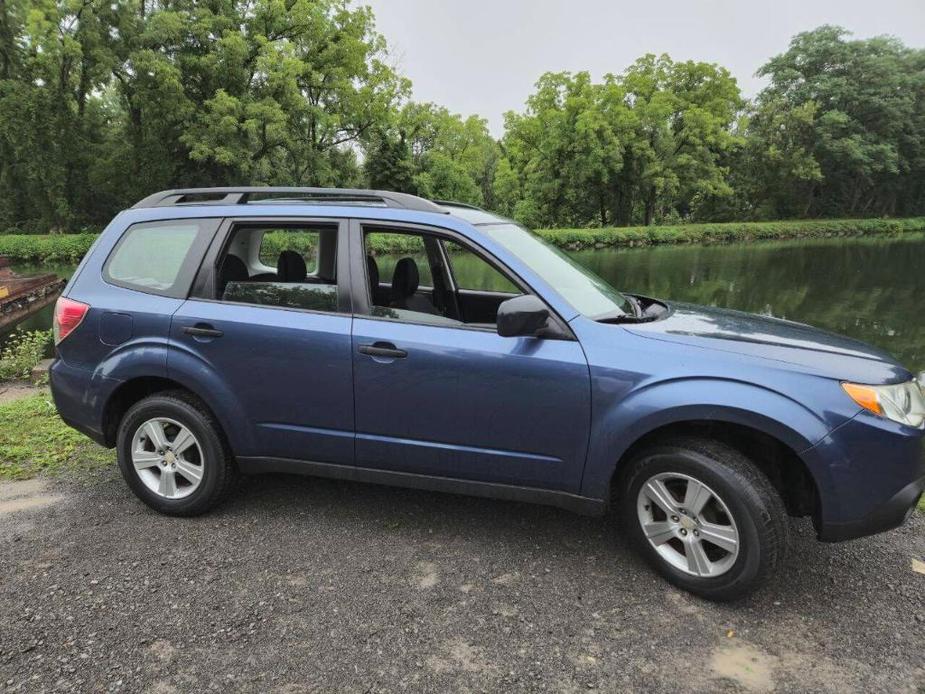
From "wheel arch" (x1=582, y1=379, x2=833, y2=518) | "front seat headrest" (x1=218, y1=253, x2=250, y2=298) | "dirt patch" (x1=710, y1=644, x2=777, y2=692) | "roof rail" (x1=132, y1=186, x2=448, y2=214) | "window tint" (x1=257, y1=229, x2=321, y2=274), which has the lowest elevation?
"dirt patch" (x1=710, y1=644, x2=777, y2=692)

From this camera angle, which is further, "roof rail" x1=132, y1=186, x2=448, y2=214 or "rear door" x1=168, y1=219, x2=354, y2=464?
"roof rail" x1=132, y1=186, x2=448, y2=214

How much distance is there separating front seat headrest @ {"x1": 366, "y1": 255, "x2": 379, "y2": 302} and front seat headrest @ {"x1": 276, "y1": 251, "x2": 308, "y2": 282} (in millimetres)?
418

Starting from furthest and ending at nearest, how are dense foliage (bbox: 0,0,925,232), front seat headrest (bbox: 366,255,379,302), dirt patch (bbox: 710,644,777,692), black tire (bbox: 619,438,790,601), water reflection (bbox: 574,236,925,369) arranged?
dense foliage (bbox: 0,0,925,232)
water reflection (bbox: 574,236,925,369)
front seat headrest (bbox: 366,255,379,302)
black tire (bbox: 619,438,790,601)
dirt patch (bbox: 710,644,777,692)

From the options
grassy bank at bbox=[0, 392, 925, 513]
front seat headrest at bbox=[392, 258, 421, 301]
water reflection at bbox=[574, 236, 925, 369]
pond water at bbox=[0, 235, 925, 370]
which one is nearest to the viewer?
front seat headrest at bbox=[392, 258, 421, 301]

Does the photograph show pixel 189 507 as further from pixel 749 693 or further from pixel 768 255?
pixel 768 255

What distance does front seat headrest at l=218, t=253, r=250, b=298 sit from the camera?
11.7ft

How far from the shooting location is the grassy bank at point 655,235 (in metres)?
28.8

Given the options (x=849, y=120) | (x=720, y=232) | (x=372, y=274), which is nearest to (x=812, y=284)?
(x=372, y=274)

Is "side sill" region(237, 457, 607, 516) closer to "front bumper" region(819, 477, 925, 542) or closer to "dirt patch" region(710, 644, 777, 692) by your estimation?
"dirt patch" region(710, 644, 777, 692)

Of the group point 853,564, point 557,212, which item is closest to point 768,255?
point 557,212

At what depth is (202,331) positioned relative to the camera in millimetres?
3426

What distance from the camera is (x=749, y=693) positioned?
92.1 inches

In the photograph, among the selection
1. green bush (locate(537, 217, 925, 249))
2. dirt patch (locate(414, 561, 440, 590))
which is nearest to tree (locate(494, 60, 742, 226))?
green bush (locate(537, 217, 925, 249))

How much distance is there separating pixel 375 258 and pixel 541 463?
1.65 metres
